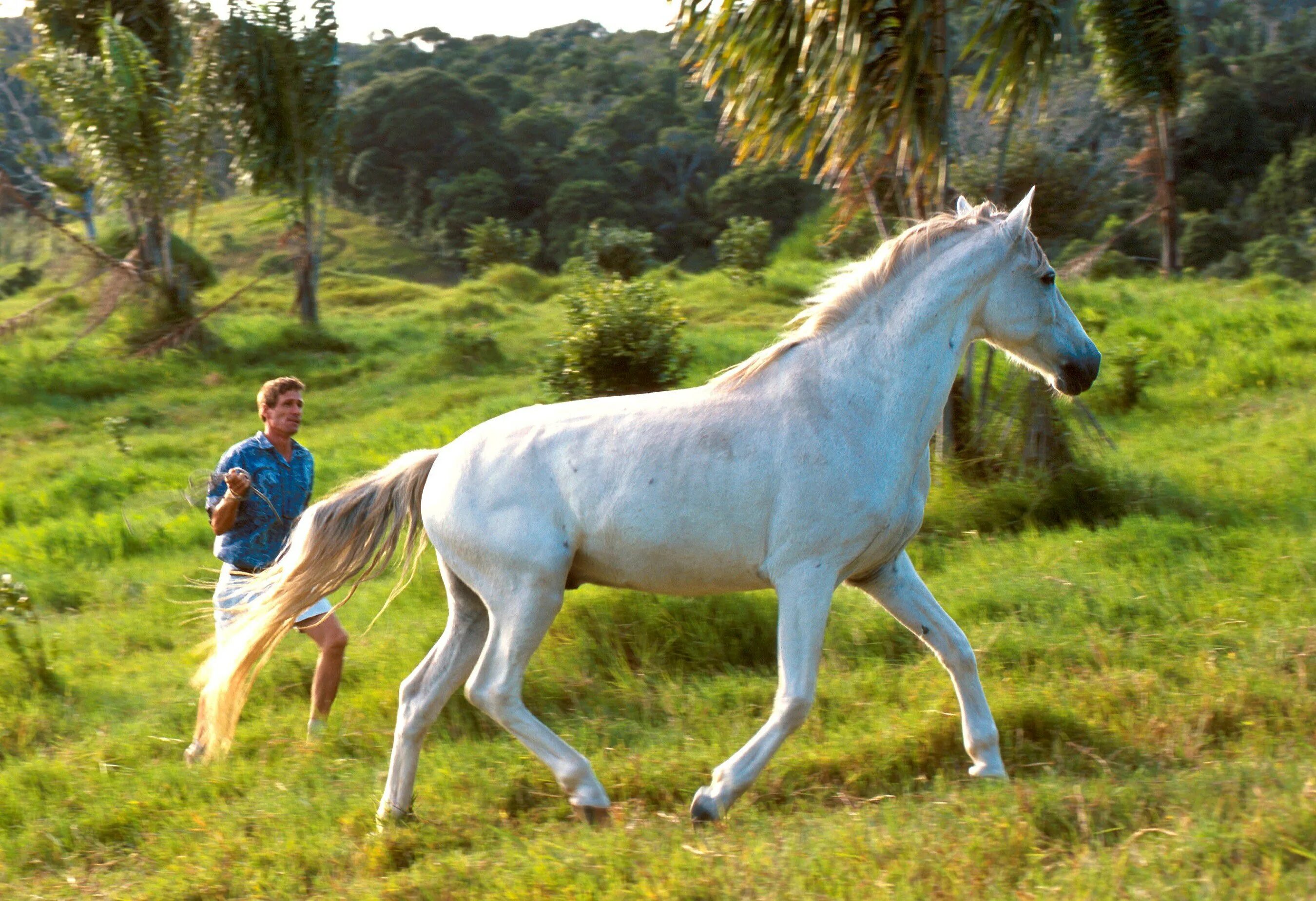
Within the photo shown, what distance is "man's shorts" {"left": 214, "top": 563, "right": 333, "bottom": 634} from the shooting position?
479cm

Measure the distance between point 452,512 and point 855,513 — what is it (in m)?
1.36

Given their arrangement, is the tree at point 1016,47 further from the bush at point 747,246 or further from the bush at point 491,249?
the bush at point 491,249

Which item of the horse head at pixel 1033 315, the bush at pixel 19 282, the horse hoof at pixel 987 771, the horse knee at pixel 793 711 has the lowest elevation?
the bush at pixel 19 282

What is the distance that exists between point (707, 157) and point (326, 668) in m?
36.6

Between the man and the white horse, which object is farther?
the man

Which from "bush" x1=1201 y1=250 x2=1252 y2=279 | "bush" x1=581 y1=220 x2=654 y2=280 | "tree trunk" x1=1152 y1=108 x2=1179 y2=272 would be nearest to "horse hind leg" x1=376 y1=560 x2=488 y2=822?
"tree trunk" x1=1152 y1=108 x2=1179 y2=272

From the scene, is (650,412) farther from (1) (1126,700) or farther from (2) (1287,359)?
(2) (1287,359)

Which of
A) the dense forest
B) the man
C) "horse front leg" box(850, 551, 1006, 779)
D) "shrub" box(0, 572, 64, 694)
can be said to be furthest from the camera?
the dense forest

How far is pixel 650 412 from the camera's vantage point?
4.03 meters

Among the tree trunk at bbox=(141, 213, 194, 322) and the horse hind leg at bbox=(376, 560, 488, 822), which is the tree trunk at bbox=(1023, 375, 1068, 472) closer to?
the horse hind leg at bbox=(376, 560, 488, 822)

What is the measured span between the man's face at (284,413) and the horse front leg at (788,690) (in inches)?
99.6

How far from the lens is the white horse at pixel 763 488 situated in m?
3.79

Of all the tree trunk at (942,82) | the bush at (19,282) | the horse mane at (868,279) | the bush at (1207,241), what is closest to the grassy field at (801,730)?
the horse mane at (868,279)

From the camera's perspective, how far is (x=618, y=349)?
10.3m
